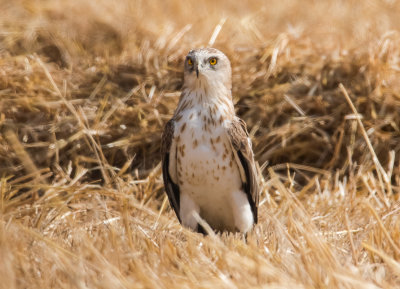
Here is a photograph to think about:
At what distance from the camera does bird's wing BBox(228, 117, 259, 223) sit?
3.38m

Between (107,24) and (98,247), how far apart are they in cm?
308

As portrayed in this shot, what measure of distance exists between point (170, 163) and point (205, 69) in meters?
0.55

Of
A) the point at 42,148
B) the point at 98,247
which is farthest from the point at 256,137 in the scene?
the point at 98,247

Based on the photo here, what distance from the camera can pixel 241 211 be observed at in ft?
11.7

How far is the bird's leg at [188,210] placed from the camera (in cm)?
360

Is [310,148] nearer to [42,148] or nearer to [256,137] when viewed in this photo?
[256,137]

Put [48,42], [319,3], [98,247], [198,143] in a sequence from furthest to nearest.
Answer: [319,3], [48,42], [198,143], [98,247]

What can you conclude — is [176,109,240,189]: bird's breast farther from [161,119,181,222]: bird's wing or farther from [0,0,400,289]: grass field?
[0,0,400,289]: grass field

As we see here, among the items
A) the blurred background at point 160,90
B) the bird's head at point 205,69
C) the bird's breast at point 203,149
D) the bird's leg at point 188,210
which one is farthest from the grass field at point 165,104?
the bird's head at point 205,69

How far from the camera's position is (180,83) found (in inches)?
183

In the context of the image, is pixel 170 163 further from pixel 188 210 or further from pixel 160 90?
pixel 160 90

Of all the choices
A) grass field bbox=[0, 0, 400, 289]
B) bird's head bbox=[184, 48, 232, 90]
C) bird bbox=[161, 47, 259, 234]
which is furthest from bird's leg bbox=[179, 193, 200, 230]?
bird's head bbox=[184, 48, 232, 90]

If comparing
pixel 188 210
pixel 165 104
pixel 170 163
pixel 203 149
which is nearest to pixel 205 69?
pixel 203 149

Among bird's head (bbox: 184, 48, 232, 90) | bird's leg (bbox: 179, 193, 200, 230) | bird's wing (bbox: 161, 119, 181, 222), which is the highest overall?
bird's head (bbox: 184, 48, 232, 90)
